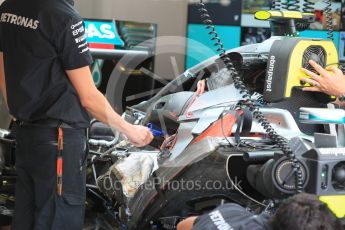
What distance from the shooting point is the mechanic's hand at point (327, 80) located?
2.38 m

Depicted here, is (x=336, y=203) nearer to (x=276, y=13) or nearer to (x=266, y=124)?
(x=266, y=124)

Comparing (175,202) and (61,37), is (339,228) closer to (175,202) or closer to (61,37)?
(175,202)

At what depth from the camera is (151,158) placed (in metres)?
2.97

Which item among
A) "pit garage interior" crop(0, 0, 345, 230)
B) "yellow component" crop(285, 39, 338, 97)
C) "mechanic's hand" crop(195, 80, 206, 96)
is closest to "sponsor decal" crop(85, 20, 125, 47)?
"pit garage interior" crop(0, 0, 345, 230)

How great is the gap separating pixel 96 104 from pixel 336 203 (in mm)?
1061

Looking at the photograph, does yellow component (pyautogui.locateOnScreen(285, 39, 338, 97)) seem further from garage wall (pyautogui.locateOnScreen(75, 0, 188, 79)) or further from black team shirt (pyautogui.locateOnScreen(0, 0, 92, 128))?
garage wall (pyautogui.locateOnScreen(75, 0, 188, 79))

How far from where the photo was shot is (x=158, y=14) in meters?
8.30

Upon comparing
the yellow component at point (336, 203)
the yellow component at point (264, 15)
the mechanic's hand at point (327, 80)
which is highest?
the yellow component at point (264, 15)

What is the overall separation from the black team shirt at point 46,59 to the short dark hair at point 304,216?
108cm

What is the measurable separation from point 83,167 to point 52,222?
28 cm

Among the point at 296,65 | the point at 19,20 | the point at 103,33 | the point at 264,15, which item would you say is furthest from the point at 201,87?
the point at 103,33

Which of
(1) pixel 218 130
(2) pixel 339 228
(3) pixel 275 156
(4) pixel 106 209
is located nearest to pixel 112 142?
(4) pixel 106 209

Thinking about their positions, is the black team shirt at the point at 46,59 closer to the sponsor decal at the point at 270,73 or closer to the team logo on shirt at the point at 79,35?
the team logo on shirt at the point at 79,35

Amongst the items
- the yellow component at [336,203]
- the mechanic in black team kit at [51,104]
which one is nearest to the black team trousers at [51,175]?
the mechanic in black team kit at [51,104]
